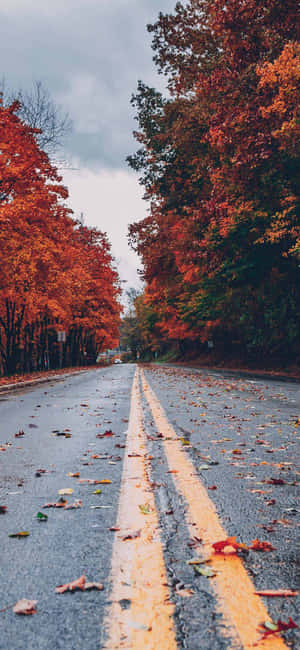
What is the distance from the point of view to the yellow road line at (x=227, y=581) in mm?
1721

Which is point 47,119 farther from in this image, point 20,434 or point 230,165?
point 20,434

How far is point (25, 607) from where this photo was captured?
1939 mm

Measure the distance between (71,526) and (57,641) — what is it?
1214 mm

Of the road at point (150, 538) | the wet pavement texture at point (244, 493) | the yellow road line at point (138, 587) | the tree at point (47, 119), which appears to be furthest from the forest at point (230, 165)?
the yellow road line at point (138, 587)

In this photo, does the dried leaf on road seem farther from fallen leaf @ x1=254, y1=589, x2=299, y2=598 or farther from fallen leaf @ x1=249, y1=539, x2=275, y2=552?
fallen leaf @ x1=254, y1=589, x2=299, y2=598

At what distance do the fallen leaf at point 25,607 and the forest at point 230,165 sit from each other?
13.9m

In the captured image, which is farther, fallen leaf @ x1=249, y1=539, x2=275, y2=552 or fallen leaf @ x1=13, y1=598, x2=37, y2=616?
fallen leaf @ x1=249, y1=539, x2=275, y2=552

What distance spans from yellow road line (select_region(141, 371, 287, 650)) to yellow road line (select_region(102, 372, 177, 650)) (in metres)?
0.21

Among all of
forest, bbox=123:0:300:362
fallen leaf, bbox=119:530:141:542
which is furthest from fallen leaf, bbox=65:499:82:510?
forest, bbox=123:0:300:362

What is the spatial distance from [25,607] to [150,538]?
33.1 inches

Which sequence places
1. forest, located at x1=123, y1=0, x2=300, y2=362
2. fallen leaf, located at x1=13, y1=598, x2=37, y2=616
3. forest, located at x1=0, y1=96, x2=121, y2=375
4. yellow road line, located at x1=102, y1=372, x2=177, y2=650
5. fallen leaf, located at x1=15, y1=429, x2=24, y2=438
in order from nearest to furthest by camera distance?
yellow road line, located at x1=102, y1=372, x2=177, y2=650 < fallen leaf, located at x1=13, y1=598, x2=37, y2=616 < fallen leaf, located at x1=15, y1=429, x2=24, y2=438 < forest, located at x1=123, y1=0, x2=300, y2=362 < forest, located at x1=0, y1=96, x2=121, y2=375

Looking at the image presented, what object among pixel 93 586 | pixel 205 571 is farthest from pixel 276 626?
pixel 93 586

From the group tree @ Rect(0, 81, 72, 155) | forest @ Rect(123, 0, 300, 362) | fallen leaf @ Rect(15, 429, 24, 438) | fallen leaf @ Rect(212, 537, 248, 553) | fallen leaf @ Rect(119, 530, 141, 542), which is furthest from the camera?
tree @ Rect(0, 81, 72, 155)

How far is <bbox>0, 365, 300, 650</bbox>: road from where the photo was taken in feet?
5.83
